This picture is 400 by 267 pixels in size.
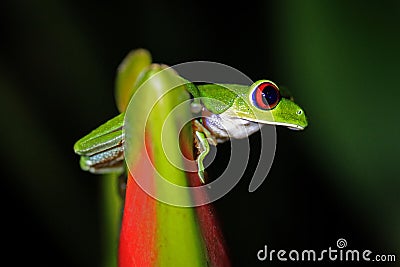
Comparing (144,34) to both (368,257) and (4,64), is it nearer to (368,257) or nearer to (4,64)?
(4,64)

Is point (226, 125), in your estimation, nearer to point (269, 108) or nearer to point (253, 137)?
point (269, 108)

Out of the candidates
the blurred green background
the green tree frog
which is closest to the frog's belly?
the green tree frog

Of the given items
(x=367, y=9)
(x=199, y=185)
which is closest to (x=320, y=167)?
(x=367, y=9)

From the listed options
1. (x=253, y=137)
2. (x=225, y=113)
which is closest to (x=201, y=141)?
(x=225, y=113)

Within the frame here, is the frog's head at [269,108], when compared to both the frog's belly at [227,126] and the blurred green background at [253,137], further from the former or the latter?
the blurred green background at [253,137]

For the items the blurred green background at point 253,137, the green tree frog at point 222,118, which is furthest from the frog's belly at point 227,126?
the blurred green background at point 253,137

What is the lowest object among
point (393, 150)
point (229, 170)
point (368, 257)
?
point (368, 257)
